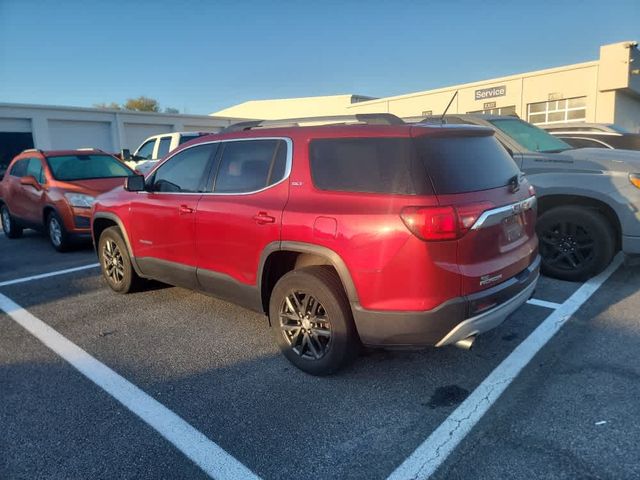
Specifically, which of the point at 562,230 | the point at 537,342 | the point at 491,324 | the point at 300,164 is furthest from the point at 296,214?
the point at 562,230

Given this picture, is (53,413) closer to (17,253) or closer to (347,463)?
(347,463)

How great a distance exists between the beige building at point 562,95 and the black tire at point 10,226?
66.9ft

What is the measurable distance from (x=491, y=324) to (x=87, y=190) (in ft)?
22.4

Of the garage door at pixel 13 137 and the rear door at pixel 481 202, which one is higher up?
the garage door at pixel 13 137

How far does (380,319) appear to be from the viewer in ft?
10.2

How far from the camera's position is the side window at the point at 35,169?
848cm

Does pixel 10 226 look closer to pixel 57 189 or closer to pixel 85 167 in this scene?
pixel 85 167

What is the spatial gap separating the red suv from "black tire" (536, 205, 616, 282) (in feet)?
6.22

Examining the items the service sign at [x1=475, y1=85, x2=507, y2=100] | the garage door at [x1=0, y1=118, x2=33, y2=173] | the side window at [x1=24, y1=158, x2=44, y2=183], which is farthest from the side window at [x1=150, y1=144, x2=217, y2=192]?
the service sign at [x1=475, y1=85, x2=507, y2=100]

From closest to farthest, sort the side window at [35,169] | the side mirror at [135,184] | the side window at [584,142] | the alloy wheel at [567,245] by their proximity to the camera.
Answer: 1. the side mirror at [135,184]
2. the alloy wheel at [567,245]
3. the side window at [35,169]
4. the side window at [584,142]

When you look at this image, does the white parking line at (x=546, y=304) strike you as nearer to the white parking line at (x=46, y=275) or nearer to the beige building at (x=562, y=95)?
the white parking line at (x=46, y=275)

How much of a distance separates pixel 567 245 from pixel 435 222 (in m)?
3.42

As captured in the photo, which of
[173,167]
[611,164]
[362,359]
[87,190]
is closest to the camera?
[362,359]

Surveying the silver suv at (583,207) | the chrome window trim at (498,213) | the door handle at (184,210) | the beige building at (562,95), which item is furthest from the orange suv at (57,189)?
the beige building at (562,95)
